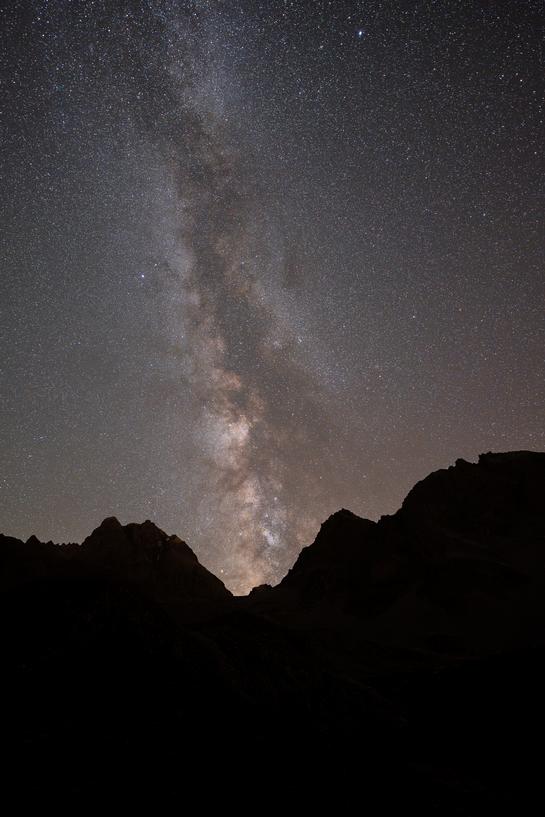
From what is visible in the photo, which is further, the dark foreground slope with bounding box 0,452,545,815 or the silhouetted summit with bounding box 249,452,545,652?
the silhouetted summit with bounding box 249,452,545,652

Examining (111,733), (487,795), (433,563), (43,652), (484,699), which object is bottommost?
(487,795)

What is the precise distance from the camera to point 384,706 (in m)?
18.6

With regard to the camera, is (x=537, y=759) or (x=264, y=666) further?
(x=264, y=666)

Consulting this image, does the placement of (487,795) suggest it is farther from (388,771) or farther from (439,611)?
(439,611)

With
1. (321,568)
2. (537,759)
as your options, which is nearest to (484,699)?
(537,759)

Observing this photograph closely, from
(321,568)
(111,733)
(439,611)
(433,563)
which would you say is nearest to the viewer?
(111,733)

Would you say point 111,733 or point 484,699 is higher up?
point 111,733

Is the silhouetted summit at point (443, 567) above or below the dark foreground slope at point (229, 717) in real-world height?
above

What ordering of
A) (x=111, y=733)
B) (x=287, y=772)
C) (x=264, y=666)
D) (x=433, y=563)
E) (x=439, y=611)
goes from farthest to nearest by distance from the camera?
(x=433, y=563)
(x=439, y=611)
(x=264, y=666)
(x=287, y=772)
(x=111, y=733)

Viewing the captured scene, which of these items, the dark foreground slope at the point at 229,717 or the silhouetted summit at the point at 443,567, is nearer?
the dark foreground slope at the point at 229,717

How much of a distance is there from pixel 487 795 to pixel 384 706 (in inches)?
302

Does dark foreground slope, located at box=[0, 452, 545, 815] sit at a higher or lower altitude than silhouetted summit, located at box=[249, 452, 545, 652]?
lower

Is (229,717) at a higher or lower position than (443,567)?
lower

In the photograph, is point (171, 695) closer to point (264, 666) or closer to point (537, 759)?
point (264, 666)
